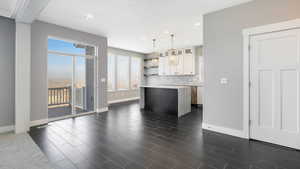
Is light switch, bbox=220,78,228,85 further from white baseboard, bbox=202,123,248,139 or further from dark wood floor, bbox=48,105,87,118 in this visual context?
dark wood floor, bbox=48,105,87,118

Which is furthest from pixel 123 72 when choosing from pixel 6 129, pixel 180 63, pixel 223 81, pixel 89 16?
pixel 223 81

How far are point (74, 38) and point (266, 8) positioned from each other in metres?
4.86

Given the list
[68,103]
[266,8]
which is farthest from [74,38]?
[266,8]

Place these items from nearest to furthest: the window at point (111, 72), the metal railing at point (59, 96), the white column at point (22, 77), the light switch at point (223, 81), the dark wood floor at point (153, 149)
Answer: the dark wood floor at point (153, 149), the light switch at point (223, 81), the white column at point (22, 77), the metal railing at point (59, 96), the window at point (111, 72)

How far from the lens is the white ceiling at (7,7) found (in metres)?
2.79

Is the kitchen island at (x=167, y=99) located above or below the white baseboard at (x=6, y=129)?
above

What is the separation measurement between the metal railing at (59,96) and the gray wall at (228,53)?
411cm

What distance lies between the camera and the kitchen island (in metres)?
4.60

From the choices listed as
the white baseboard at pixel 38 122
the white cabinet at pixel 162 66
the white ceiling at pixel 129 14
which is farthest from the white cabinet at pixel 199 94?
the white baseboard at pixel 38 122

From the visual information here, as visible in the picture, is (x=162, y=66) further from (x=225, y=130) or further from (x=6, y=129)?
(x=6, y=129)

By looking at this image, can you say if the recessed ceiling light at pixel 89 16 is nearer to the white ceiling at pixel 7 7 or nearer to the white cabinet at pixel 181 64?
the white ceiling at pixel 7 7

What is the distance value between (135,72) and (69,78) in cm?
425

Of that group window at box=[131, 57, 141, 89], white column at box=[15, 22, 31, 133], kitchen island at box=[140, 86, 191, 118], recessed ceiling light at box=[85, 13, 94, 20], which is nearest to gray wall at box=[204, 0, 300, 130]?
kitchen island at box=[140, 86, 191, 118]

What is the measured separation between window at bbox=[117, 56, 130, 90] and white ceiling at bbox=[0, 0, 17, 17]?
4.53m
